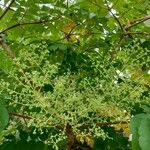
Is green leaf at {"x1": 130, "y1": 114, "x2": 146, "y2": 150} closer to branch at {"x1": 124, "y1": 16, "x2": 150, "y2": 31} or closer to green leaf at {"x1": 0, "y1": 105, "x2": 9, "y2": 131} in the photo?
green leaf at {"x1": 0, "y1": 105, "x2": 9, "y2": 131}

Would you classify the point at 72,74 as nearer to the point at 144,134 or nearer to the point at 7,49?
the point at 7,49

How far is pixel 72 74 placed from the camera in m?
1.99

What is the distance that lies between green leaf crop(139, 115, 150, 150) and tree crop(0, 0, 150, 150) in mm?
12

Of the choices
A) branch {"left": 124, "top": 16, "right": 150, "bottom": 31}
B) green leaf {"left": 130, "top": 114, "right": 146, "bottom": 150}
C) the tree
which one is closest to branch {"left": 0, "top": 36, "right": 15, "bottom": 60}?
the tree

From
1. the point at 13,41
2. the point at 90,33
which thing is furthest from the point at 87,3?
the point at 13,41

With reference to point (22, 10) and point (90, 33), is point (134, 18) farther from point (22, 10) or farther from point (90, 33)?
point (22, 10)

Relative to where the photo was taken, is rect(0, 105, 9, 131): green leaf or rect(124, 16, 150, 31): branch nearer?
rect(0, 105, 9, 131): green leaf

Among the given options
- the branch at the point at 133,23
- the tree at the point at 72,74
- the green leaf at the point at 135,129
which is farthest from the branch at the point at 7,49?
the green leaf at the point at 135,129

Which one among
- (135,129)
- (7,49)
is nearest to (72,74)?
(7,49)

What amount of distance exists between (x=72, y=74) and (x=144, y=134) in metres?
0.68

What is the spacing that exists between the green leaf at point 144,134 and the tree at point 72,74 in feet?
0.04

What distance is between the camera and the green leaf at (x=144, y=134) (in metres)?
1.34

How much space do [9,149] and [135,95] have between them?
1.99ft

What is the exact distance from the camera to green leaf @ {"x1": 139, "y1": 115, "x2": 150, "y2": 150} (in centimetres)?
134
